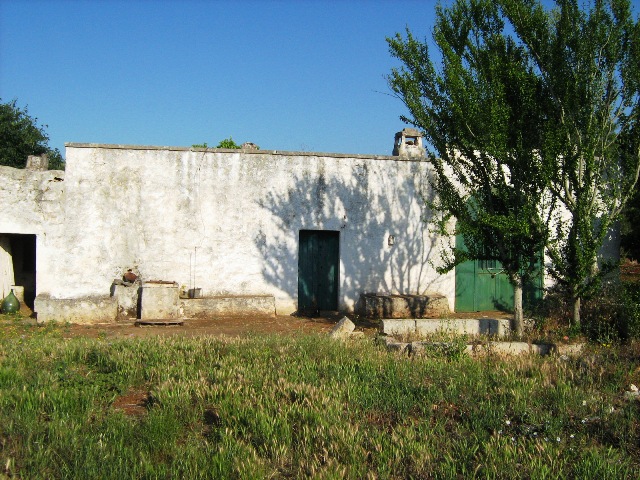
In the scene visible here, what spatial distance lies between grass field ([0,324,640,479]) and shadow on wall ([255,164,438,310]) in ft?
21.4

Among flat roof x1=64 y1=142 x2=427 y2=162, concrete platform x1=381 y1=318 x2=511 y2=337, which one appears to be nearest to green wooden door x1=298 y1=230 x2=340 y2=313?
flat roof x1=64 y1=142 x2=427 y2=162

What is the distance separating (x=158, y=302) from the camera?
41.7ft

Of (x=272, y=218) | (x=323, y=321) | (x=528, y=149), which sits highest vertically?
(x=528, y=149)

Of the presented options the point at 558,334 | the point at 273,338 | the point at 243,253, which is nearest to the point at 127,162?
the point at 243,253

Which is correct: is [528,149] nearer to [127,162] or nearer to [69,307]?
[127,162]

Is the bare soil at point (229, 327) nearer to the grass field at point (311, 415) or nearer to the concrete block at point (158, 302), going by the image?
the concrete block at point (158, 302)

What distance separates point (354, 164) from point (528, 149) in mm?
5357

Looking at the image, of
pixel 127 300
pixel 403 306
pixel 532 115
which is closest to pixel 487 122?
pixel 532 115

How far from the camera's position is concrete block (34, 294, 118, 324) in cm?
1239

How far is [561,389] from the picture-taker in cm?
580

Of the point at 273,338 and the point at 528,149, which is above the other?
the point at 528,149

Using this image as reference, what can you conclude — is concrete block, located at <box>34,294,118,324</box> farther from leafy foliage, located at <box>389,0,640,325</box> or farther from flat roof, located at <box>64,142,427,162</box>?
leafy foliage, located at <box>389,0,640,325</box>

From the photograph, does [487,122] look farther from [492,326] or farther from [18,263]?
[18,263]

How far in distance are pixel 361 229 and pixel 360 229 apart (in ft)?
0.08
